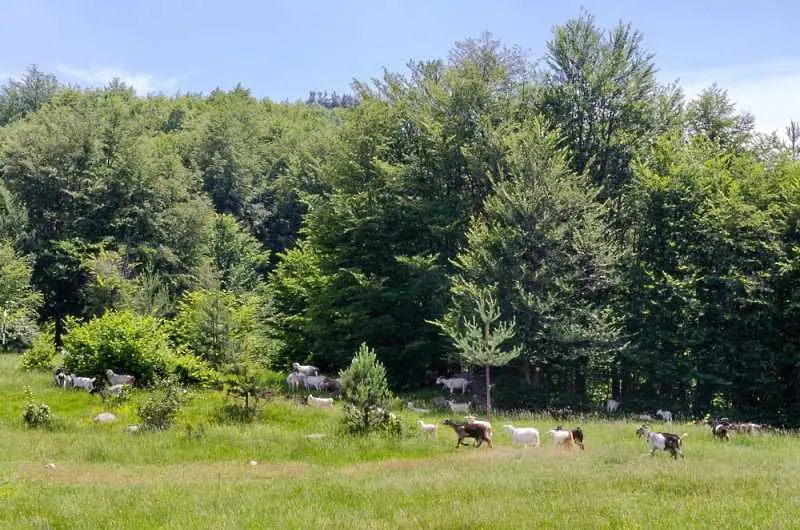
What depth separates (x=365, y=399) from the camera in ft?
76.8

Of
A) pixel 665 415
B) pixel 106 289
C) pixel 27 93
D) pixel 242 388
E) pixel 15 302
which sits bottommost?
pixel 665 415

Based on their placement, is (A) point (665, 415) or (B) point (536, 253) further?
(B) point (536, 253)

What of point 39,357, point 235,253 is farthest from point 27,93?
point 39,357

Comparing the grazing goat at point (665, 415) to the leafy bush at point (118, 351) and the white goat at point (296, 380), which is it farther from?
the leafy bush at point (118, 351)

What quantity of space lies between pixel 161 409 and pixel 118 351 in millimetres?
7496

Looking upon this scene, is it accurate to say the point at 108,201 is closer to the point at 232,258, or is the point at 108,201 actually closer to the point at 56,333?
the point at 56,333

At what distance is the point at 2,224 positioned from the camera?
53.5 metres

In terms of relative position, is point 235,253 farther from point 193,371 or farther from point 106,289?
point 193,371

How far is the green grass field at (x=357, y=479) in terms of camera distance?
14188mm

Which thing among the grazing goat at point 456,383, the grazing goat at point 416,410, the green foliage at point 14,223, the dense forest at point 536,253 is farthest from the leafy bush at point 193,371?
the green foliage at point 14,223

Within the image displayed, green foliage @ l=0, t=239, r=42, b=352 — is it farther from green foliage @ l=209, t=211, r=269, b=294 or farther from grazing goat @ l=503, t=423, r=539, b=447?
grazing goat @ l=503, t=423, r=539, b=447

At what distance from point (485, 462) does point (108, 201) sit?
152 ft

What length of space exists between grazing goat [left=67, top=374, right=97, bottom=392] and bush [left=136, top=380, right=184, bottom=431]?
5.62m

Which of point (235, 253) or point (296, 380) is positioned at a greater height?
point (235, 253)
